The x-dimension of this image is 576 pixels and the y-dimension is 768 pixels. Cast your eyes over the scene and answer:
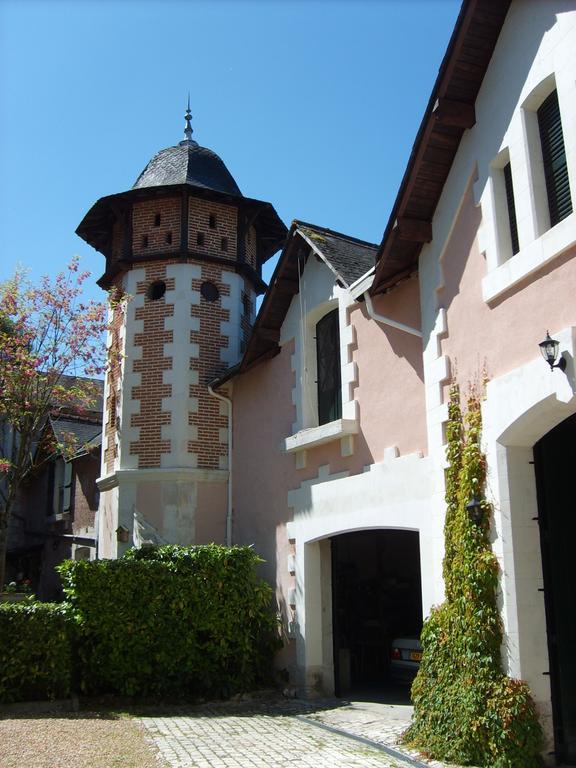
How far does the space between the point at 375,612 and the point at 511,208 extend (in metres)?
7.59

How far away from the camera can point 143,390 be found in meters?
13.4

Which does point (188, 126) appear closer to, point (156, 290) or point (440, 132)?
point (156, 290)

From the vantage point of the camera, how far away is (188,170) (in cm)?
1456

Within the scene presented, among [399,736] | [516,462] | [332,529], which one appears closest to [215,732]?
[399,736]

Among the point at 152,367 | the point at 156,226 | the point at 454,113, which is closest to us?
the point at 454,113

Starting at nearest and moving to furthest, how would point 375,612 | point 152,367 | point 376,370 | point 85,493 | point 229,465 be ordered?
point 376,370, point 375,612, point 229,465, point 152,367, point 85,493

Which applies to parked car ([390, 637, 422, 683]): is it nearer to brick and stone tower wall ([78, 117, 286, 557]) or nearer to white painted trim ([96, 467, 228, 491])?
brick and stone tower wall ([78, 117, 286, 557])

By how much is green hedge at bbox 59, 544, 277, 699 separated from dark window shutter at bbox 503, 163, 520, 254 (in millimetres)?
5899

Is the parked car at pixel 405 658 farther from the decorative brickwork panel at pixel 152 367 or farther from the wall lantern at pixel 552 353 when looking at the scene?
the wall lantern at pixel 552 353

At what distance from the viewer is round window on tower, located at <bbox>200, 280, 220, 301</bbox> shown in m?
14.0

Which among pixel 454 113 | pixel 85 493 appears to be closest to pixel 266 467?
pixel 454 113

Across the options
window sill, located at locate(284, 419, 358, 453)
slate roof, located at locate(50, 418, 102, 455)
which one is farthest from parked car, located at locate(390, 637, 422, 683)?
slate roof, located at locate(50, 418, 102, 455)

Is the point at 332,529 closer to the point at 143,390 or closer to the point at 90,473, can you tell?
the point at 143,390

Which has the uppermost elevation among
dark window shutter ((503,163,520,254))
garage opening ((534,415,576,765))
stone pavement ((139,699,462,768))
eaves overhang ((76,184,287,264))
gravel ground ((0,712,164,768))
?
eaves overhang ((76,184,287,264))
